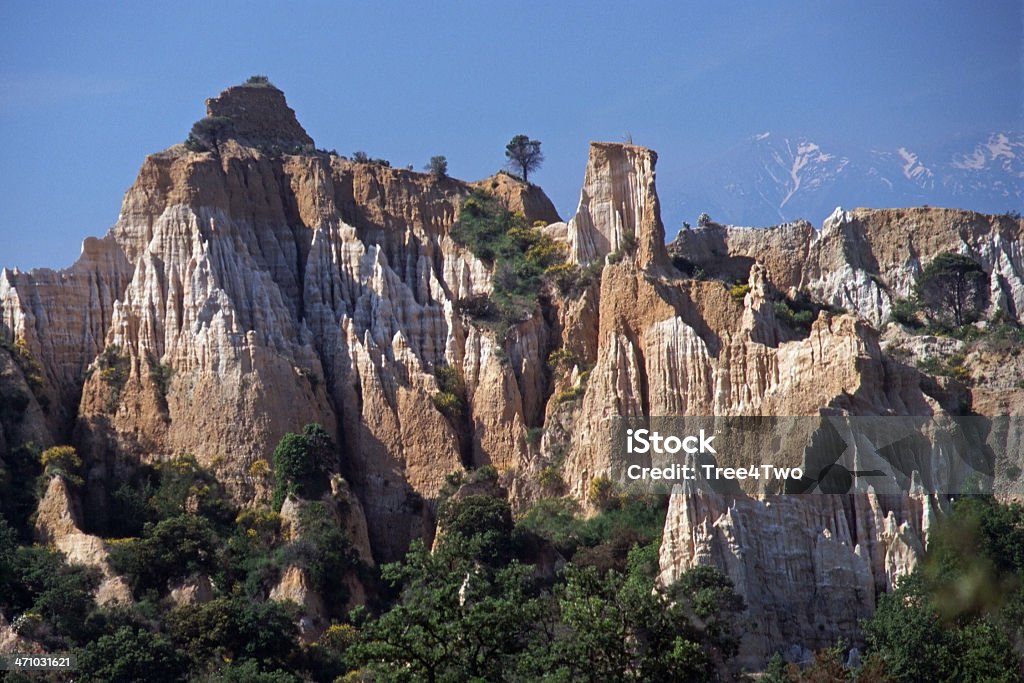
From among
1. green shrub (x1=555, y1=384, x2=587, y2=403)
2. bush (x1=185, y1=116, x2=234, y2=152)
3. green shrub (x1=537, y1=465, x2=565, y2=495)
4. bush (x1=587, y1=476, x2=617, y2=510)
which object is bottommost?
bush (x1=587, y1=476, x2=617, y2=510)

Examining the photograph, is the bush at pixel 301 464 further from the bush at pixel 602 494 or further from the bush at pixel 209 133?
the bush at pixel 209 133

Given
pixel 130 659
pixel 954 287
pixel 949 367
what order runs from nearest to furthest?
1. pixel 130 659
2. pixel 949 367
3. pixel 954 287

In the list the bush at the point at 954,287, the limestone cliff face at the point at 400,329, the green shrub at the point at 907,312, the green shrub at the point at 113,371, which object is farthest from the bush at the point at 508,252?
the bush at the point at 954,287

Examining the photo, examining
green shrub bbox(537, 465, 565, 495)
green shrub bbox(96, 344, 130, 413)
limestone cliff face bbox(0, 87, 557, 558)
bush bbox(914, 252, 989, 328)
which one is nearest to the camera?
green shrub bbox(537, 465, 565, 495)

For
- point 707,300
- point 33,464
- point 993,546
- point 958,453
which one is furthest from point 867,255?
point 33,464

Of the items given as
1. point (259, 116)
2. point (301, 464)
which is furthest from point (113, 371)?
point (259, 116)

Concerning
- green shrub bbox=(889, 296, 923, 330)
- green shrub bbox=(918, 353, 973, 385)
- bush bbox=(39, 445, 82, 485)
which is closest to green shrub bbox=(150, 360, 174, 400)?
bush bbox=(39, 445, 82, 485)

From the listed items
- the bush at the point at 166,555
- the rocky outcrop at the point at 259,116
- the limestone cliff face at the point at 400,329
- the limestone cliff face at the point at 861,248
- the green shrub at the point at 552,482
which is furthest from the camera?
the rocky outcrop at the point at 259,116

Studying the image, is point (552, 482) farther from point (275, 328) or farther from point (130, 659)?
point (130, 659)

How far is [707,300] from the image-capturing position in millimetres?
66625

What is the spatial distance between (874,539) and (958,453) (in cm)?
480

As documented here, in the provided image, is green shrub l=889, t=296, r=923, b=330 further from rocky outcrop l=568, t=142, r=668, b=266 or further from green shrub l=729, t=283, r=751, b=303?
rocky outcrop l=568, t=142, r=668, b=266

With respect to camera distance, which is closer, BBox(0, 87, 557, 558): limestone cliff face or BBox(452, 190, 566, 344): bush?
BBox(0, 87, 557, 558): limestone cliff face

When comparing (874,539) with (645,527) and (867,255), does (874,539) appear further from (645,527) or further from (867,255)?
(867,255)
